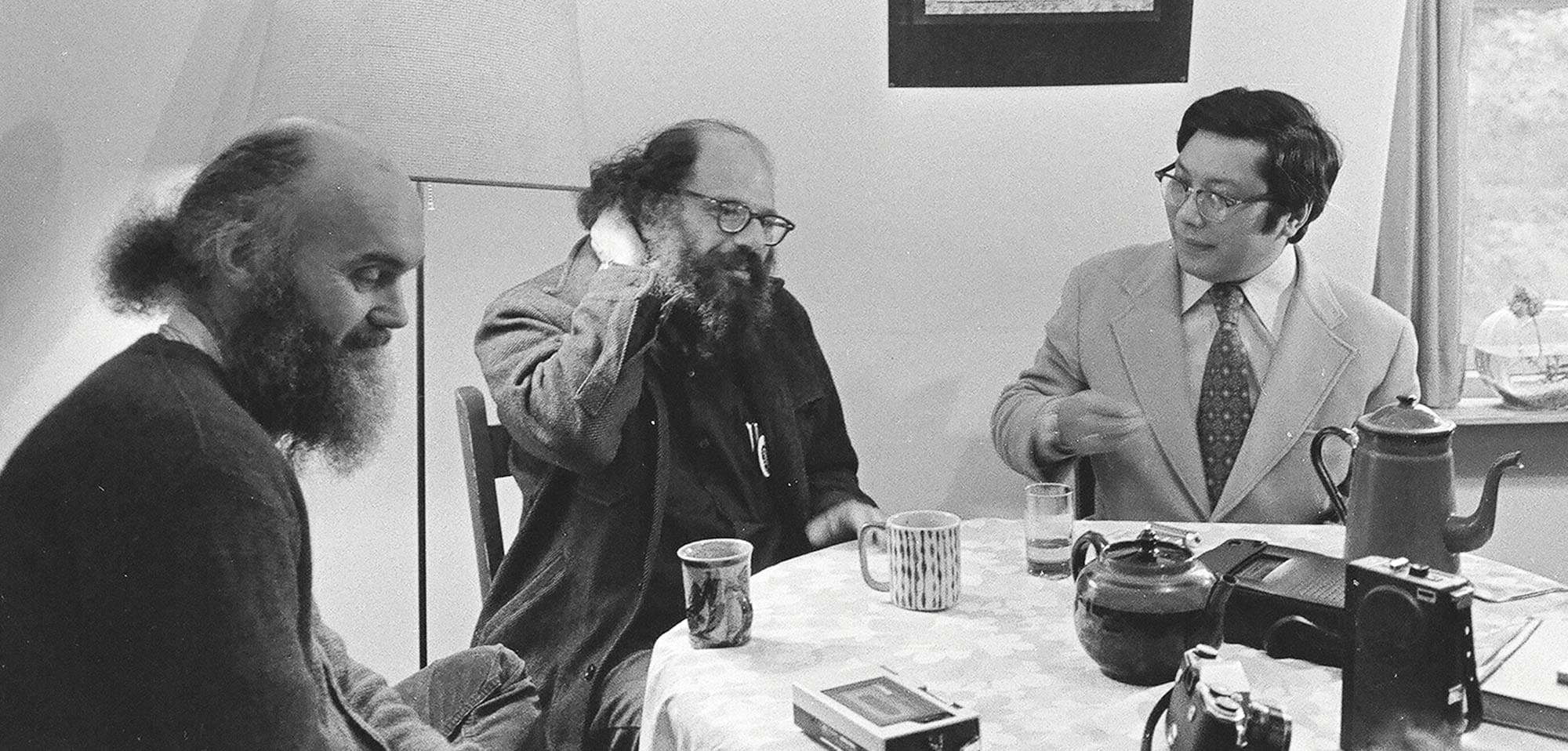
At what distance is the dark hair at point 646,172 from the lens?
196 cm

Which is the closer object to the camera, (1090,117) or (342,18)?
(342,18)

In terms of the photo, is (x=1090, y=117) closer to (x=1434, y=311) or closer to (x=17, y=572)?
(x=1434, y=311)

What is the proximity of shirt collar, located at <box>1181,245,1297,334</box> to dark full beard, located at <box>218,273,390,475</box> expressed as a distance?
177cm

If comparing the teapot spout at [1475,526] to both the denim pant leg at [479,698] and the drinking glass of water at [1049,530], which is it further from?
the denim pant leg at [479,698]

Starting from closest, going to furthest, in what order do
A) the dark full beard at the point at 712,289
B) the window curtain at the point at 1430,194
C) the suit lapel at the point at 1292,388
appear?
the dark full beard at the point at 712,289
the suit lapel at the point at 1292,388
the window curtain at the point at 1430,194

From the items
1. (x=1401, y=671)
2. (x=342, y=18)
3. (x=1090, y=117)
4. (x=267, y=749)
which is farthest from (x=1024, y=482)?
(x=267, y=749)

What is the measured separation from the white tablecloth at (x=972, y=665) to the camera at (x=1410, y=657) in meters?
0.07

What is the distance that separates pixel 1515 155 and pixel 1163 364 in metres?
1.11

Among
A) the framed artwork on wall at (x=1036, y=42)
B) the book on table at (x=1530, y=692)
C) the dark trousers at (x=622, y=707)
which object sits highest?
the framed artwork on wall at (x=1036, y=42)

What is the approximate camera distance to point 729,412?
203cm

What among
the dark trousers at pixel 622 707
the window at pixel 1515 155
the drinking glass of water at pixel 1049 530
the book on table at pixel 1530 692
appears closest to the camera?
the book on table at pixel 1530 692

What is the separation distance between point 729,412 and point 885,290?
1.91ft

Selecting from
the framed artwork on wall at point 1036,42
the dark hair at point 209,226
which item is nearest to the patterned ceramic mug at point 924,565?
the dark hair at point 209,226

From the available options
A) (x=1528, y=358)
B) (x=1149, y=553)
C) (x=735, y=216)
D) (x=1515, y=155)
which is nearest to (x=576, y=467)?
(x=735, y=216)
